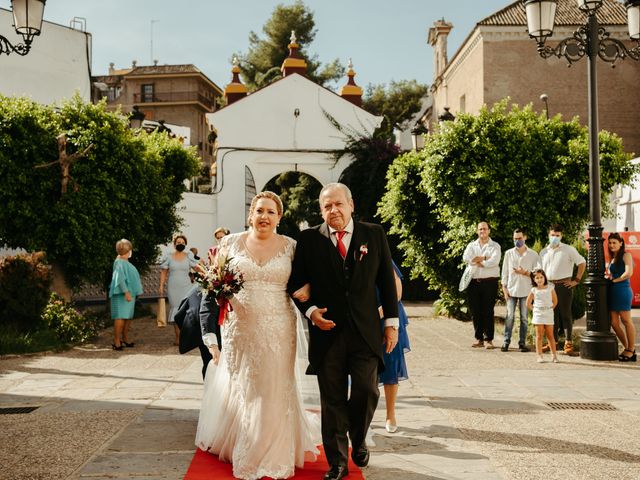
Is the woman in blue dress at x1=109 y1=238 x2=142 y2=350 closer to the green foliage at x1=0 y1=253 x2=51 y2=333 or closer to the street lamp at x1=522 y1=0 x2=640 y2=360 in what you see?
the green foliage at x1=0 y1=253 x2=51 y2=333

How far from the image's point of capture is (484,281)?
12914mm

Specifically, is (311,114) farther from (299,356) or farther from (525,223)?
(299,356)

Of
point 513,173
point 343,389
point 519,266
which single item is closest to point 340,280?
point 343,389

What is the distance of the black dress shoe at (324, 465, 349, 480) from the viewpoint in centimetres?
513

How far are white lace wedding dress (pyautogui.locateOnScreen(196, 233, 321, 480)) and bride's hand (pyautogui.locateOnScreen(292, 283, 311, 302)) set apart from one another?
20 cm

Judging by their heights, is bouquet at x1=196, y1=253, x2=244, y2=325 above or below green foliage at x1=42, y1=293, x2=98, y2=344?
above

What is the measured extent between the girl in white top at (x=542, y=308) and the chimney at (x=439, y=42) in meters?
37.4

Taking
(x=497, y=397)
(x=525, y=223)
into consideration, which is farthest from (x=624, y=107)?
(x=497, y=397)

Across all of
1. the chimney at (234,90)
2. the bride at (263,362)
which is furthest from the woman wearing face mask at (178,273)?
A: the chimney at (234,90)

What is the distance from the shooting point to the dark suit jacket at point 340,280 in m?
5.29

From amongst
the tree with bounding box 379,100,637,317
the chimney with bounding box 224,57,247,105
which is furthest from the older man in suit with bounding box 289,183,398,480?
the chimney with bounding box 224,57,247,105

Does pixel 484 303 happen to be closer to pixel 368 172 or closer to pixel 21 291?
pixel 21 291

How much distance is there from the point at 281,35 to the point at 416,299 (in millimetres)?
29910

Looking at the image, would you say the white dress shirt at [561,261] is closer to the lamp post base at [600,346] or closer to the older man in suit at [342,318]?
the lamp post base at [600,346]
